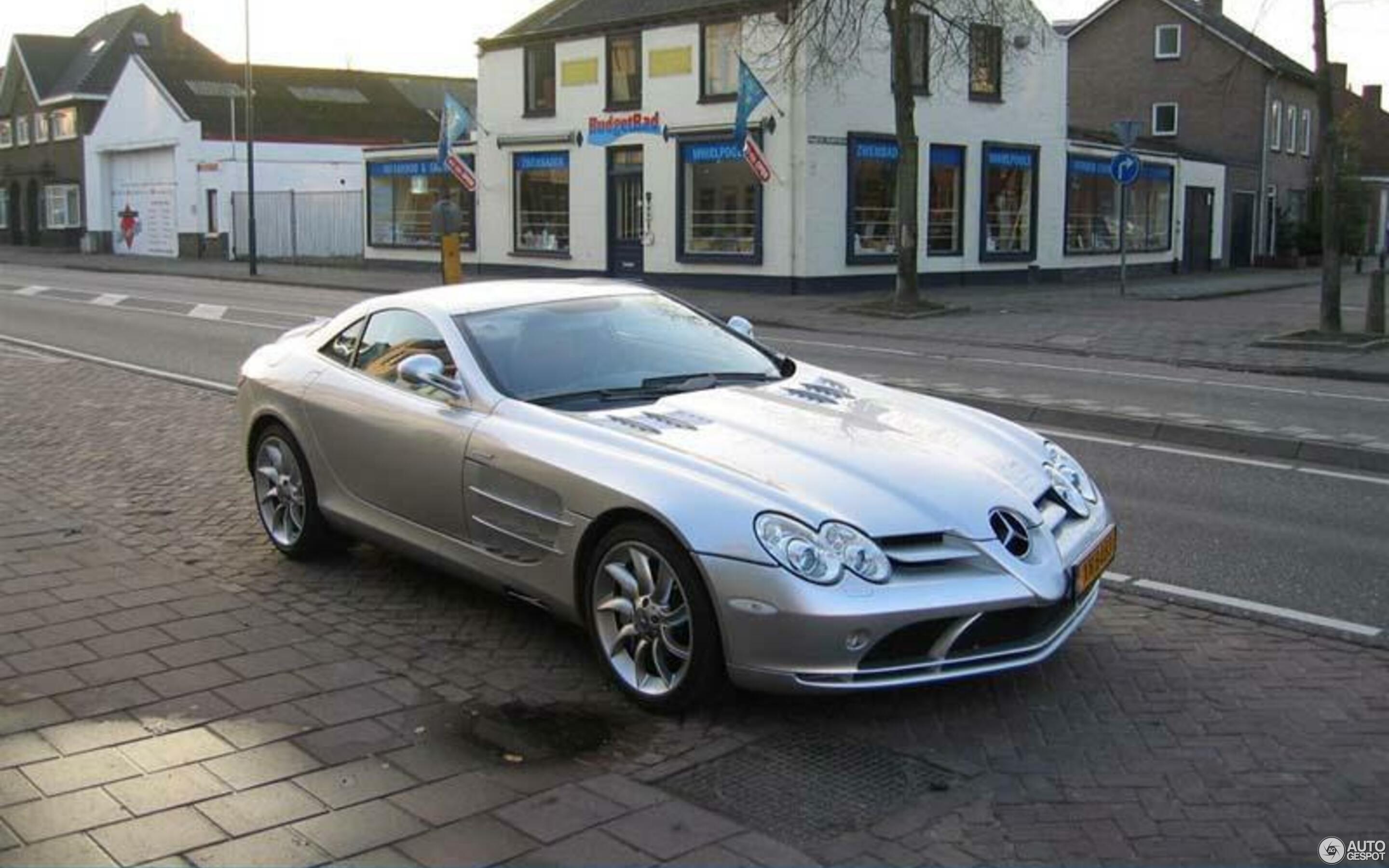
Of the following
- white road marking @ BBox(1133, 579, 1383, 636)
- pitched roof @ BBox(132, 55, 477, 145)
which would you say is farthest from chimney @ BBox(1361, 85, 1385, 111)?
white road marking @ BBox(1133, 579, 1383, 636)

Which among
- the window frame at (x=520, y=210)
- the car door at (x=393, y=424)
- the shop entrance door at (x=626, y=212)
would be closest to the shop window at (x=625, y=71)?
the shop entrance door at (x=626, y=212)

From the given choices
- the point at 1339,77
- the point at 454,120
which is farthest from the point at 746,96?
the point at 1339,77

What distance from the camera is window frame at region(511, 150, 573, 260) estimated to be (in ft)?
106

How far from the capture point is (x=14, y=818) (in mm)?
3857

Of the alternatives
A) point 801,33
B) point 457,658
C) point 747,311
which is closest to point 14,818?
point 457,658

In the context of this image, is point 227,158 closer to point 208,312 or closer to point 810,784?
point 208,312

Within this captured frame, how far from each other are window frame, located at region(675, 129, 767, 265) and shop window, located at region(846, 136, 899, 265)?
6.04 ft

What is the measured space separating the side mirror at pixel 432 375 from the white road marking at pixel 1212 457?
6.34 metres

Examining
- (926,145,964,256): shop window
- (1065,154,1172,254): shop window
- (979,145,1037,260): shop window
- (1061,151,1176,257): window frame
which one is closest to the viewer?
(926,145,964,256): shop window

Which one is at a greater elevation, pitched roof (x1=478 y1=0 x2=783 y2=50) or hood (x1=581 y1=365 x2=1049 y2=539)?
pitched roof (x1=478 y1=0 x2=783 y2=50)

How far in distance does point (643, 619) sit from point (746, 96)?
23.2 m

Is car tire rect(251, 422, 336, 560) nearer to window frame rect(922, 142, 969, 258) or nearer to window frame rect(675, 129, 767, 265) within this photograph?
window frame rect(675, 129, 767, 265)

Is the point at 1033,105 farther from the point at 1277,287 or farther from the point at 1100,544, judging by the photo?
the point at 1100,544

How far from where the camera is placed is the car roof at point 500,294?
244 inches
